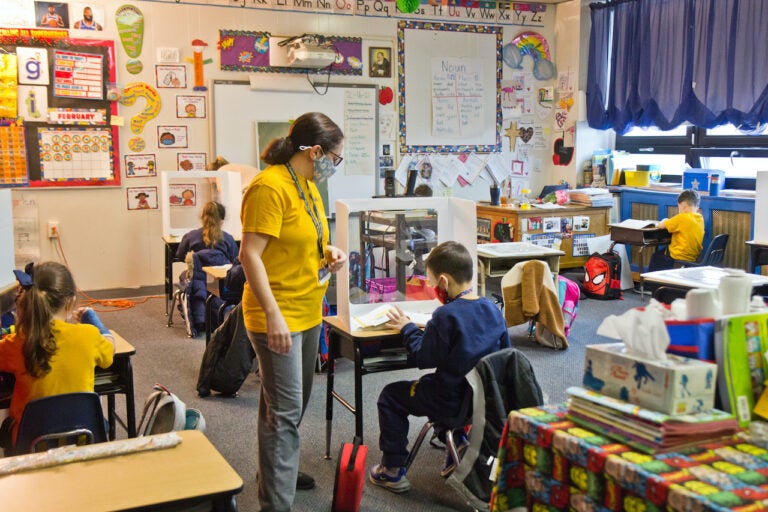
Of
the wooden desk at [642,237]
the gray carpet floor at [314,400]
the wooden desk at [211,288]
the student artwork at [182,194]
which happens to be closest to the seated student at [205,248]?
the gray carpet floor at [314,400]

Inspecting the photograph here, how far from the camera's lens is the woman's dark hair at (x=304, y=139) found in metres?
2.67

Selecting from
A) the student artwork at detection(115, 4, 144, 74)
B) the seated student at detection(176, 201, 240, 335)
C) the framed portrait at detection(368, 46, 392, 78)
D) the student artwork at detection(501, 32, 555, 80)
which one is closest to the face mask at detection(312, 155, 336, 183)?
the seated student at detection(176, 201, 240, 335)

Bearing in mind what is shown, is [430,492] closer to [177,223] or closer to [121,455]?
[121,455]

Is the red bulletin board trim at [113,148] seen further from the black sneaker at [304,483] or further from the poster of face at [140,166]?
the black sneaker at [304,483]

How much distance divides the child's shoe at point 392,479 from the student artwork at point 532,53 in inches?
245

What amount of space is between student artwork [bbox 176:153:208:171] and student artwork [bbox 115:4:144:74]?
0.83 meters

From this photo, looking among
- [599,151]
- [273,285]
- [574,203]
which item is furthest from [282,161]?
[599,151]

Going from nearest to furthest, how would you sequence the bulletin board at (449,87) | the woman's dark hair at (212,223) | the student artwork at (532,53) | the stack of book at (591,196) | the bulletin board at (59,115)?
1. the woman's dark hair at (212,223)
2. the bulletin board at (59,115)
3. the stack of book at (591,196)
4. the bulletin board at (449,87)
5. the student artwork at (532,53)

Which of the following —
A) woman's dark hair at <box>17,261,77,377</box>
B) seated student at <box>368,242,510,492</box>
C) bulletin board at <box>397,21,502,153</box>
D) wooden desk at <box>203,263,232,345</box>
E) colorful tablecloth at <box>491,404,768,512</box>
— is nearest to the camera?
colorful tablecloth at <box>491,404,768,512</box>

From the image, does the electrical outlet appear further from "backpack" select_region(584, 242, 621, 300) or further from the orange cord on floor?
"backpack" select_region(584, 242, 621, 300)

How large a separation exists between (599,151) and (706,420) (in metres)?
7.27

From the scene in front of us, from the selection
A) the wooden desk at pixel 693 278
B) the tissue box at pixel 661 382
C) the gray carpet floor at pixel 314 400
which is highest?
the tissue box at pixel 661 382

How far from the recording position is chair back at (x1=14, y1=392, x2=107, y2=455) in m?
A: 2.44

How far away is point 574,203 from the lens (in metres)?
7.80
